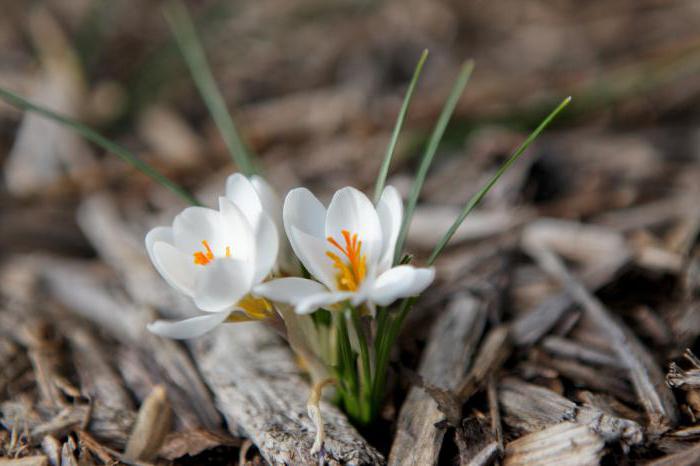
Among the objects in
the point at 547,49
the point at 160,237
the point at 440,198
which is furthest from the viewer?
the point at 547,49

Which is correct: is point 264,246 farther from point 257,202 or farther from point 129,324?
point 129,324

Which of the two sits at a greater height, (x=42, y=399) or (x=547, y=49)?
(x=547, y=49)

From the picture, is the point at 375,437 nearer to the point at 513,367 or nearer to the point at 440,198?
the point at 513,367

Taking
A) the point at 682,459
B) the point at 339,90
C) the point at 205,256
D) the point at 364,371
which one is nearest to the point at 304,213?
the point at 205,256

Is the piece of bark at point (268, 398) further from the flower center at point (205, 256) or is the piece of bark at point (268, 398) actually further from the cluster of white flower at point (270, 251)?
the flower center at point (205, 256)

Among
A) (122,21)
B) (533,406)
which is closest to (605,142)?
(533,406)

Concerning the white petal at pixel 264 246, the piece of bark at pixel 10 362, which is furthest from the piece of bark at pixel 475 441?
the piece of bark at pixel 10 362
